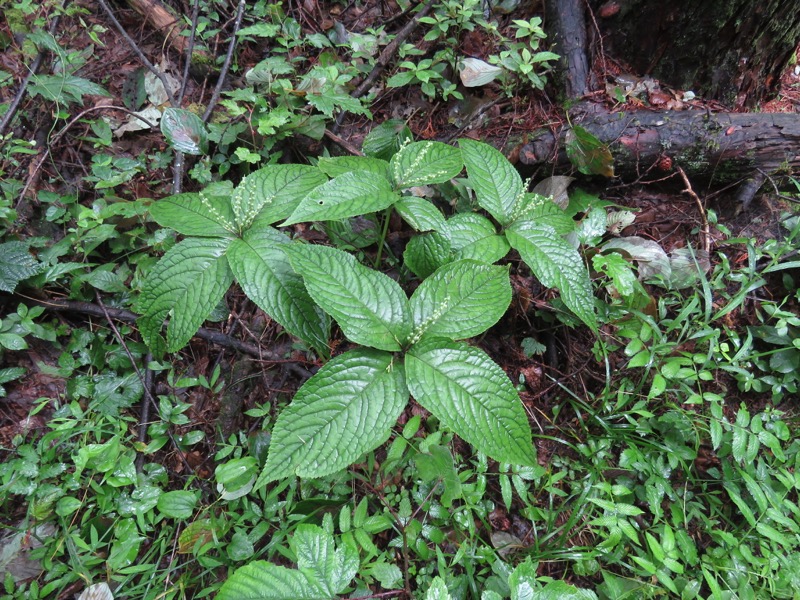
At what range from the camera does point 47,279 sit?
7.10ft

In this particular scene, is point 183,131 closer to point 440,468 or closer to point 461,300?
point 461,300

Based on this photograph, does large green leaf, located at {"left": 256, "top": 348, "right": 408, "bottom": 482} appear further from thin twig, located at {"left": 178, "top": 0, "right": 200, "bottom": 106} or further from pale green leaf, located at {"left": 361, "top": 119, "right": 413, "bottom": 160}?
thin twig, located at {"left": 178, "top": 0, "right": 200, "bottom": 106}

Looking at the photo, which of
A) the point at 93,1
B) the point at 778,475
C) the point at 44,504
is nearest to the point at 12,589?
the point at 44,504

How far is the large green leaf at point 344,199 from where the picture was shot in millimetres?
1605

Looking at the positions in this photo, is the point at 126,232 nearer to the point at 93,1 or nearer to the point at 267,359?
the point at 267,359

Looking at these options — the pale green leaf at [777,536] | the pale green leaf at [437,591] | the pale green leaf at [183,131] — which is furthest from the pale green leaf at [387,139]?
the pale green leaf at [777,536]

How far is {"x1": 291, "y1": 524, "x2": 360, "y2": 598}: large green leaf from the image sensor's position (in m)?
1.41

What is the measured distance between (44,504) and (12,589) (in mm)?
303

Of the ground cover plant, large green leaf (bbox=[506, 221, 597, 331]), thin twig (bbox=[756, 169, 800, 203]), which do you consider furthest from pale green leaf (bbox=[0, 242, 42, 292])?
thin twig (bbox=[756, 169, 800, 203])

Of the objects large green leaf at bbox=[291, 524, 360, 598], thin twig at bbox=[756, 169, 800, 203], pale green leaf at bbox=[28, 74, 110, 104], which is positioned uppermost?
pale green leaf at bbox=[28, 74, 110, 104]

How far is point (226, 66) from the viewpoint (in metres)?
2.99

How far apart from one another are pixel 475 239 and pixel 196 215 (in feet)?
3.87

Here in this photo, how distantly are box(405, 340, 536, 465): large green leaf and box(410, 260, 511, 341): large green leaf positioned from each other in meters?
0.10

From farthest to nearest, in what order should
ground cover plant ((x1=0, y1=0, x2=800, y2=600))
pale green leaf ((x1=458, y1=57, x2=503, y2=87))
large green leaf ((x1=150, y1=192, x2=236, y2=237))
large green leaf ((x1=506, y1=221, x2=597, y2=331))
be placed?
pale green leaf ((x1=458, y1=57, x2=503, y2=87)) < large green leaf ((x1=506, y1=221, x2=597, y2=331)) < large green leaf ((x1=150, y1=192, x2=236, y2=237)) < ground cover plant ((x1=0, y1=0, x2=800, y2=600))
